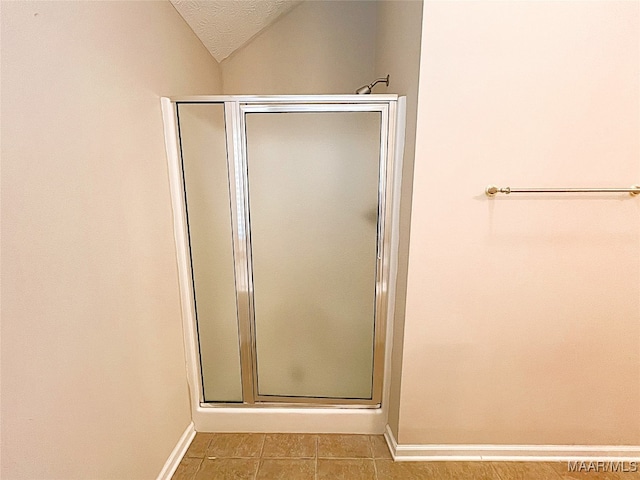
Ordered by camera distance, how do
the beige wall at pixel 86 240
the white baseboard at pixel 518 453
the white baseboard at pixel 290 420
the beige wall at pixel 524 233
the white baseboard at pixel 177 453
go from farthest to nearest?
the white baseboard at pixel 290 420
the white baseboard at pixel 518 453
the white baseboard at pixel 177 453
the beige wall at pixel 524 233
the beige wall at pixel 86 240

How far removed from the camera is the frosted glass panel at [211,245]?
59.8 inches

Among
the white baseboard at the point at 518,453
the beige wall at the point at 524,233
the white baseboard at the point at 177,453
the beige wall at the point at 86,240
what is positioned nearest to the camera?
the beige wall at the point at 86,240

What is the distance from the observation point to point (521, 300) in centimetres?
144

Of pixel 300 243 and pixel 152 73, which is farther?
pixel 300 243

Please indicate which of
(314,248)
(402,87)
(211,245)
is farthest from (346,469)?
(402,87)

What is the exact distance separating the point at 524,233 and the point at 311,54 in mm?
1742

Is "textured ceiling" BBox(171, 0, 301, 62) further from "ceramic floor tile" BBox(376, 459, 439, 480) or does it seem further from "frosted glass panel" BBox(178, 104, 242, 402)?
"ceramic floor tile" BBox(376, 459, 439, 480)

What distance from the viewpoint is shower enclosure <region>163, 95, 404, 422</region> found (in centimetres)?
151

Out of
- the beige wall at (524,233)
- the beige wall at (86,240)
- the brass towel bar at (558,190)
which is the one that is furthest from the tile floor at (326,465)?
the brass towel bar at (558,190)

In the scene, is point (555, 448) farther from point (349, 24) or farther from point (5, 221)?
point (349, 24)

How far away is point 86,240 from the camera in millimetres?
972

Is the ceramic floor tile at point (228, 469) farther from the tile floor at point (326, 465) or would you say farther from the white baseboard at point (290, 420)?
the white baseboard at point (290, 420)

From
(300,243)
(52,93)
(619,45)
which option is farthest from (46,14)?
(619,45)

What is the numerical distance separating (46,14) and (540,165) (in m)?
1.62
